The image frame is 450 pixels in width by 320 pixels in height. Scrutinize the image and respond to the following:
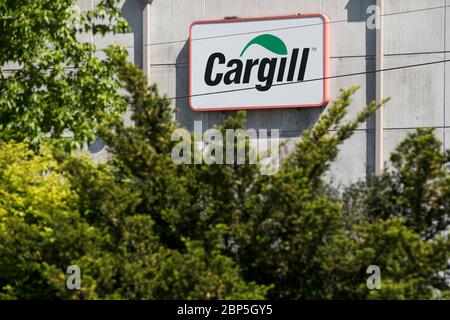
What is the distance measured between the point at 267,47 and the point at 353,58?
214 centimetres

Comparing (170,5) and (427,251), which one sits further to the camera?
(170,5)

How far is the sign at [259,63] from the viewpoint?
26.5 m

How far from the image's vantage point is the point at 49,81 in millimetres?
17547

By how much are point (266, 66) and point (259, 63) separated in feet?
0.65

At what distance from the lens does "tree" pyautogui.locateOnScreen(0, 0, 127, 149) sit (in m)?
17.0

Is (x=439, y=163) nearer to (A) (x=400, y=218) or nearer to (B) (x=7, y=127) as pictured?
(A) (x=400, y=218)

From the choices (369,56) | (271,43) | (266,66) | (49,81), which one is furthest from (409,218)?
(271,43)

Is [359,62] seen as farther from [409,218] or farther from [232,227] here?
[232,227]

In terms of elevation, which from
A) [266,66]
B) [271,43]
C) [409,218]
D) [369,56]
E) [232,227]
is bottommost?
[232,227]

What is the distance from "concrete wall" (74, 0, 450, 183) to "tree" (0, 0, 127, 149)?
875cm

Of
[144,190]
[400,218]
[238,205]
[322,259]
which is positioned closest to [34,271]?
[144,190]

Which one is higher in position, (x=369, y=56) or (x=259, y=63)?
(x=369, y=56)

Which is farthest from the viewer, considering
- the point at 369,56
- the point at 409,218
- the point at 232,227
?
the point at 369,56

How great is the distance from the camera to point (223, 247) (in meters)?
11.1
